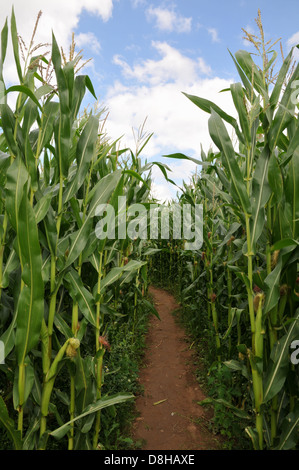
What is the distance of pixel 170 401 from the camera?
3.15 metres

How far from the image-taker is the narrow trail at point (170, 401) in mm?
2549

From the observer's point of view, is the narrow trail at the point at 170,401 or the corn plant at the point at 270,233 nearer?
the corn plant at the point at 270,233

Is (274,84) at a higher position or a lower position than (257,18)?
lower

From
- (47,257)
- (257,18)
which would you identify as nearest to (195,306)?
(47,257)

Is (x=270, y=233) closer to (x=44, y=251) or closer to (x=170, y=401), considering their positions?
(x=44, y=251)

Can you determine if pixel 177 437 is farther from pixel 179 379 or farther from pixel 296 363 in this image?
pixel 296 363

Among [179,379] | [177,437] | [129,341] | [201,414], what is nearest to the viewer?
[177,437]

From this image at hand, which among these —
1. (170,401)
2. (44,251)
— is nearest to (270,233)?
(44,251)

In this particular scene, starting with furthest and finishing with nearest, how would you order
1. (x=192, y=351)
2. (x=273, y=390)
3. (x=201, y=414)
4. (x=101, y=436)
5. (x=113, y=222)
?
(x=192, y=351) → (x=201, y=414) → (x=101, y=436) → (x=113, y=222) → (x=273, y=390)

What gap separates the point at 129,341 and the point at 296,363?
2554 mm

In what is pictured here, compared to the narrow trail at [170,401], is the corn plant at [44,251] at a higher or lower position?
higher

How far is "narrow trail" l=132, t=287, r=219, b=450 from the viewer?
2549 millimetres

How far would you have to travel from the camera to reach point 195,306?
4.52 metres

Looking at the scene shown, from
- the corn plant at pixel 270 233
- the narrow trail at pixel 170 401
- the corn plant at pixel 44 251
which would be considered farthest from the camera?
the narrow trail at pixel 170 401
